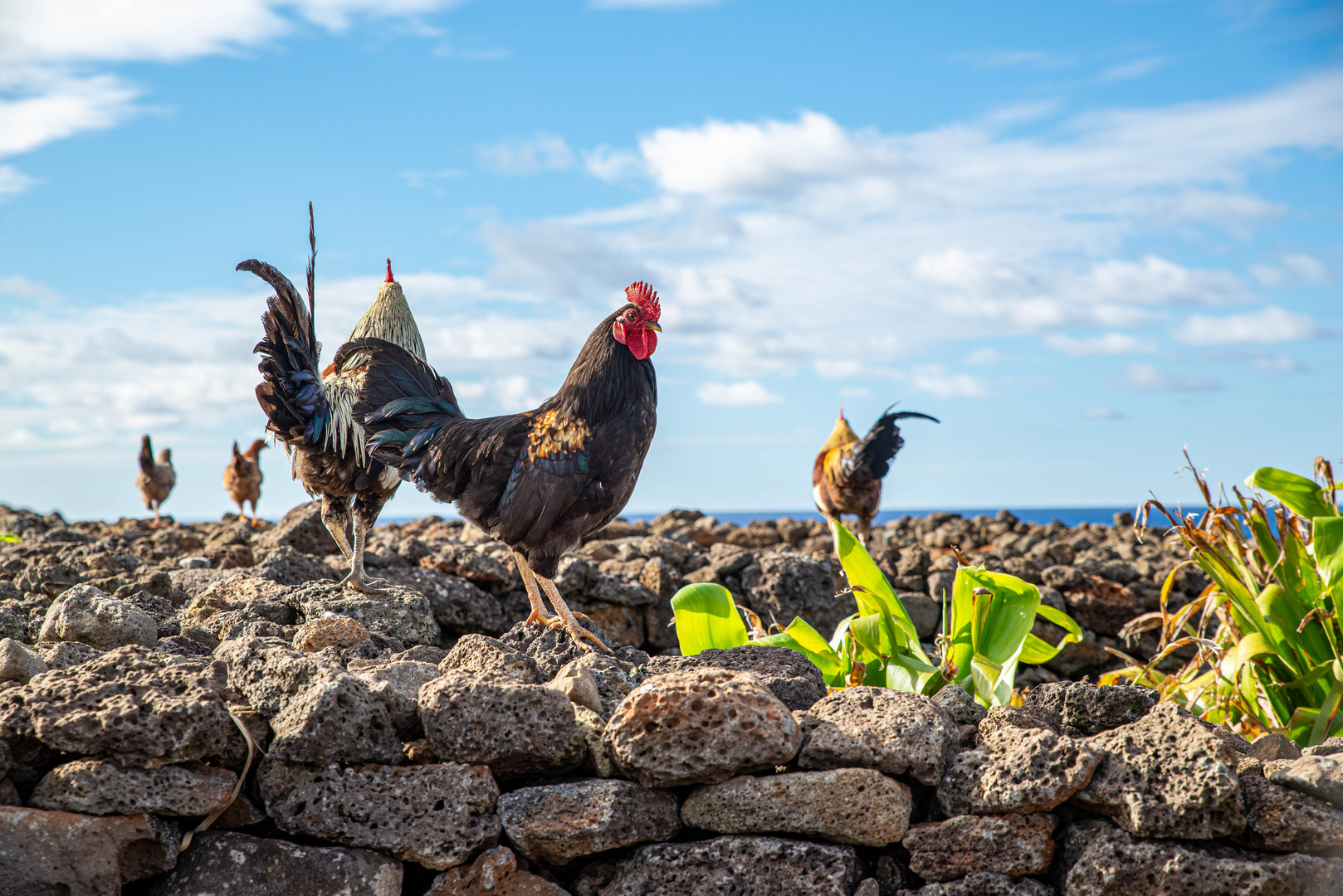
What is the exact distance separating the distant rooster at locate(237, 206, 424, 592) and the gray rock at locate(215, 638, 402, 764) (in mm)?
2459

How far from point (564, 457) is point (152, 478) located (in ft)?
44.0

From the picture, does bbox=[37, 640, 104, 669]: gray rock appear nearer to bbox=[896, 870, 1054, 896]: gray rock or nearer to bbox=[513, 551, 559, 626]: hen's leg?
bbox=[513, 551, 559, 626]: hen's leg

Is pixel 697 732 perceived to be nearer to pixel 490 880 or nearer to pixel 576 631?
pixel 490 880

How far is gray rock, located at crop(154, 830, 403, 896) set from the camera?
8.88 ft

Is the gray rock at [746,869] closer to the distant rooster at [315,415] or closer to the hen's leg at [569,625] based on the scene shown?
the hen's leg at [569,625]

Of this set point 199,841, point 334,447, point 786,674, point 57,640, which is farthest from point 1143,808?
point 334,447

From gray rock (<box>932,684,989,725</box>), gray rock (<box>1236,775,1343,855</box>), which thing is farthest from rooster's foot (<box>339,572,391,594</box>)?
gray rock (<box>1236,775,1343,855</box>)

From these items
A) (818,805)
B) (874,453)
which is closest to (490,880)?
(818,805)

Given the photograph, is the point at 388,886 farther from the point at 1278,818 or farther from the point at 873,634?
the point at 1278,818

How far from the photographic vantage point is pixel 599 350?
4277mm

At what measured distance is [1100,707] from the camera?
3260 millimetres

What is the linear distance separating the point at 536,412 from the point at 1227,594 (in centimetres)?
327

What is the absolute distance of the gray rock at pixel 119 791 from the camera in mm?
2605

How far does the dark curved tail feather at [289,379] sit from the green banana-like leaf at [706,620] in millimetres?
2580
